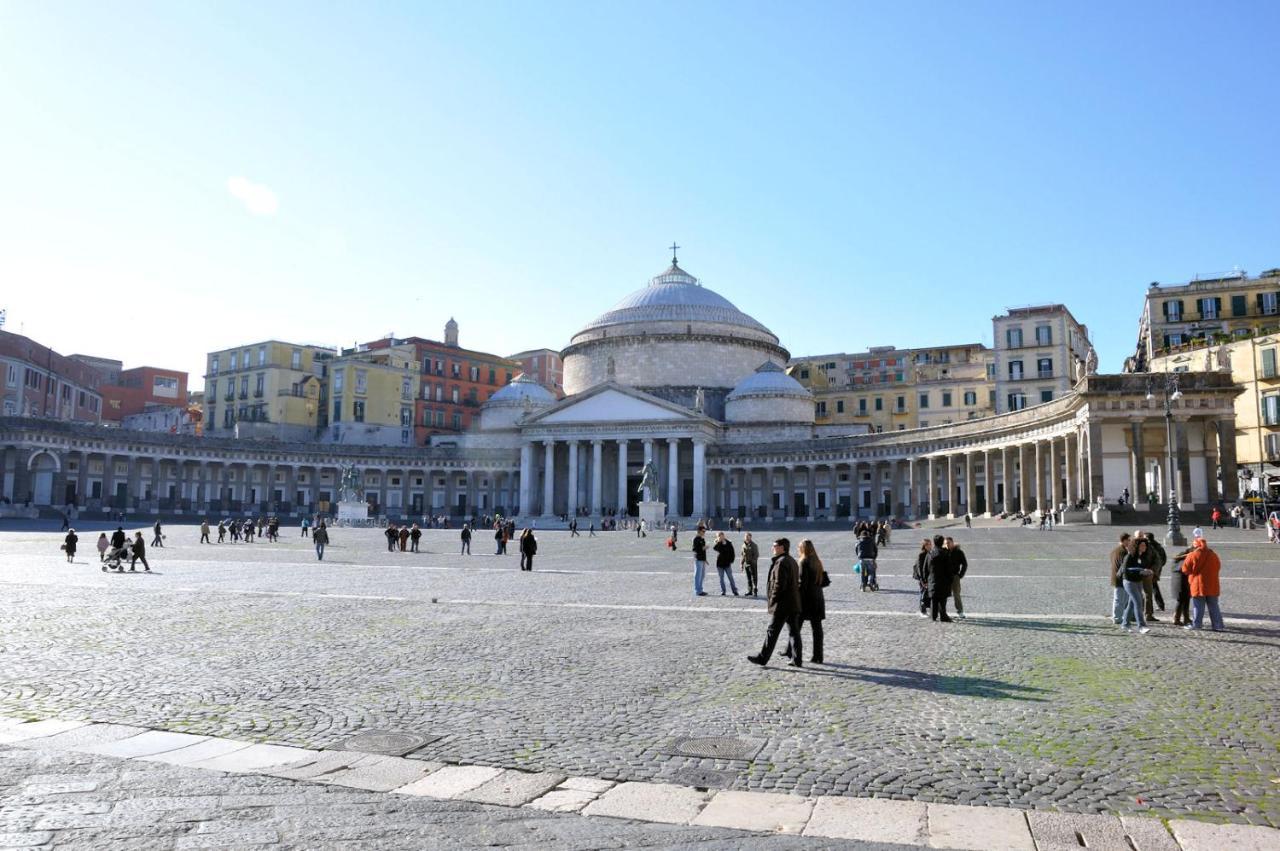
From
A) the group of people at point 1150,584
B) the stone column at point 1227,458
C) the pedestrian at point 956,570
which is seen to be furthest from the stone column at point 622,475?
the group of people at point 1150,584

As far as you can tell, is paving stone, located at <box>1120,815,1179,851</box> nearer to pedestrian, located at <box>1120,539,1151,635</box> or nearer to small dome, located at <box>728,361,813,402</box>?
pedestrian, located at <box>1120,539,1151,635</box>

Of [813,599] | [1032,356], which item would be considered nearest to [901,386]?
[1032,356]

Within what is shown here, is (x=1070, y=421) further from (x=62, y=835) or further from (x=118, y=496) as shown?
(x=118, y=496)

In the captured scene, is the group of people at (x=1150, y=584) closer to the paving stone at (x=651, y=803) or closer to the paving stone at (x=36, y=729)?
the paving stone at (x=651, y=803)

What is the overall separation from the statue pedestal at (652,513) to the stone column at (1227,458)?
3406 cm

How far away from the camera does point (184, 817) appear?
631 cm

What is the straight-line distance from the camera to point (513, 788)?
7.03 meters

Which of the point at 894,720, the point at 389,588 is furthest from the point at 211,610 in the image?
the point at 894,720

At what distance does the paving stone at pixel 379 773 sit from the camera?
711 cm

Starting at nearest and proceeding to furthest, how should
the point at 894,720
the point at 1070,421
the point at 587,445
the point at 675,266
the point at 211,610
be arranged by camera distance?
the point at 894,720 < the point at 211,610 < the point at 1070,421 < the point at 587,445 < the point at 675,266

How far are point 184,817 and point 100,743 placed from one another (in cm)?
245

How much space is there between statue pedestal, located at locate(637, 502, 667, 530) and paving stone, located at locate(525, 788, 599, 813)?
59.6 metres

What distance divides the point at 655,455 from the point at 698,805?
2904 inches

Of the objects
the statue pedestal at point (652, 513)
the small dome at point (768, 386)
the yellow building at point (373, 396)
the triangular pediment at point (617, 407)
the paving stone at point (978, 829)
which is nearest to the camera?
the paving stone at point (978, 829)
